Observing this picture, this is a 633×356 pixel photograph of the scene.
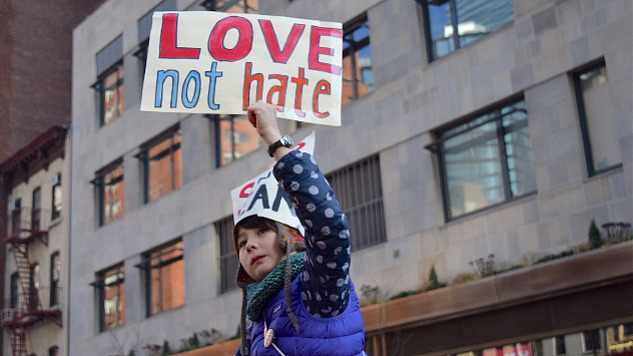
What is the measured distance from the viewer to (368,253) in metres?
18.6

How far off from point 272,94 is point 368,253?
45.3ft

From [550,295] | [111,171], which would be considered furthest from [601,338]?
[111,171]

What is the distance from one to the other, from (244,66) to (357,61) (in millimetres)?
15317

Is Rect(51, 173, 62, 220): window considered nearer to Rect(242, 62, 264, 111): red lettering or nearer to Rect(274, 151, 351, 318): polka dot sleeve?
Rect(242, 62, 264, 111): red lettering

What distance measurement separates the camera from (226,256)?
23359mm

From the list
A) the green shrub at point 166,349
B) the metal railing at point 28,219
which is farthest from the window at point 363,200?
the metal railing at point 28,219

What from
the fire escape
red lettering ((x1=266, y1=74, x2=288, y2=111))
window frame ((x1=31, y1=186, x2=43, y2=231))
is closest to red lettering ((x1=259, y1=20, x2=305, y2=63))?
red lettering ((x1=266, y1=74, x2=288, y2=111))

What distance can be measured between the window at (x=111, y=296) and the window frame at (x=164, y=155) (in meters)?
2.68

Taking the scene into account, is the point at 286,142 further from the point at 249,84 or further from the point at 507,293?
the point at 507,293

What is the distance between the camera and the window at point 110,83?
29812 mm

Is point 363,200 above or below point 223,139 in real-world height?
below

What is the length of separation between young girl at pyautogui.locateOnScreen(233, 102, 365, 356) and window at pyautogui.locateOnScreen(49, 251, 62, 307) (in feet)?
95.7

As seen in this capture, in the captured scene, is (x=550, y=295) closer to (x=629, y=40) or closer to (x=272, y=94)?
(x=629, y=40)

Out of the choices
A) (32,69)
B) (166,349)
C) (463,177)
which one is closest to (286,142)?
(463,177)
